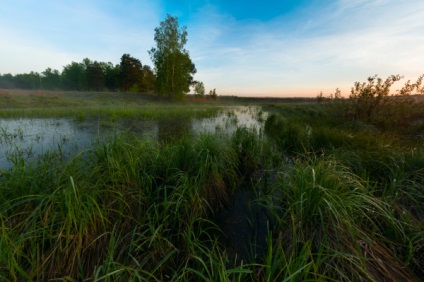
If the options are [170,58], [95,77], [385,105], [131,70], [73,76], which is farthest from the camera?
[73,76]

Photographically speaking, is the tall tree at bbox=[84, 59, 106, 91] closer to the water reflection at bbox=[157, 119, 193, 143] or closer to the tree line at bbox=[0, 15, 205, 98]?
the tree line at bbox=[0, 15, 205, 98]

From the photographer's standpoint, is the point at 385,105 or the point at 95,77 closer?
the point at 385,105

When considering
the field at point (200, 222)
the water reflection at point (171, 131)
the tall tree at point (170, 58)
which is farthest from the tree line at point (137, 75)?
the field at point (200, 222)

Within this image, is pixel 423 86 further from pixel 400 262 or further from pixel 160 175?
pixel 160 175

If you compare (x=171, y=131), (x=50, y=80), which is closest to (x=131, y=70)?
(x=171, y=131)

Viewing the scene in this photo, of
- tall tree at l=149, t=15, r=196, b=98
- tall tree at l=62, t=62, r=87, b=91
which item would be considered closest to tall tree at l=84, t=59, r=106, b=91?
tall tree at l=62, t=62, r=87, b=91

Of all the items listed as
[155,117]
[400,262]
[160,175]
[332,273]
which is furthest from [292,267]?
[155,117]

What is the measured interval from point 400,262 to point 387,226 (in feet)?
1.43

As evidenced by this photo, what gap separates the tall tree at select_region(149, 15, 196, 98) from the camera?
2842cm

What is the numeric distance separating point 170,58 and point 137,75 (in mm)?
23765

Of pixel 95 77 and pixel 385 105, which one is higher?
pixel 95 77

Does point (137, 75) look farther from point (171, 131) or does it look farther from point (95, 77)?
point (171, 131)

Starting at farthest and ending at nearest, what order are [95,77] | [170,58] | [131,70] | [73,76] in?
[73,76], [95,77], [131,70], [170,58]

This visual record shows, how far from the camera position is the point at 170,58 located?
2909cm
